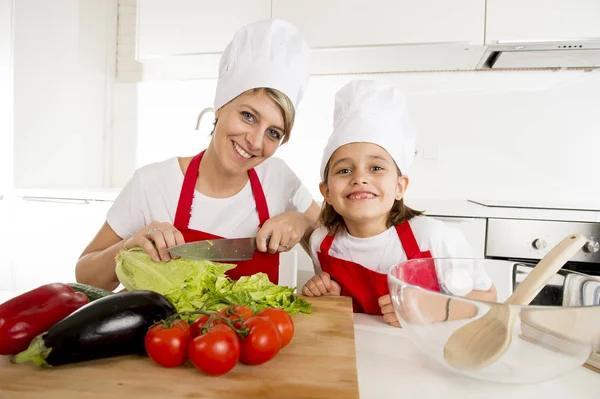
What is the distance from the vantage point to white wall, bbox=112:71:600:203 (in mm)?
2445

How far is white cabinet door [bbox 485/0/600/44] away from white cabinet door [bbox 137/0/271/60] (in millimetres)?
1115

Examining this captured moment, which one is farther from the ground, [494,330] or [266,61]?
[266,61]

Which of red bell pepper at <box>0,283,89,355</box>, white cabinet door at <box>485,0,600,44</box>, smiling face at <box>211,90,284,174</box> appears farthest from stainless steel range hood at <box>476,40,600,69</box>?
red bell pepper at <box>0,283,89,355</box>

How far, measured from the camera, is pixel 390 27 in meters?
2.17

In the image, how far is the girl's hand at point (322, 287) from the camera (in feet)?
3.51

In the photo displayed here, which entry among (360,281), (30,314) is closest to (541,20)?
(360,281)

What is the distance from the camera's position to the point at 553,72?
246cm

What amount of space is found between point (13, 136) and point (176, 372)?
226 cm

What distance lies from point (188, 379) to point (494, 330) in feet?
1.36

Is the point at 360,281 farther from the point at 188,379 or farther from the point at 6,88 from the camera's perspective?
the point at 6,88

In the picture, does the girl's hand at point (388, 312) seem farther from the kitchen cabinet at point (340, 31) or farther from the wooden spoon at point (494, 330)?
the kitchen cabinet at point (340, 31)

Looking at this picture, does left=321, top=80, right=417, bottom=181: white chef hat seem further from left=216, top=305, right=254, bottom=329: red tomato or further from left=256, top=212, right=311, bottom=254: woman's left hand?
left=216, top=305, right=254, bottom=329: red tomato

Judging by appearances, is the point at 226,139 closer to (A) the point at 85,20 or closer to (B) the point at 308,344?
(B) the point at 308,344

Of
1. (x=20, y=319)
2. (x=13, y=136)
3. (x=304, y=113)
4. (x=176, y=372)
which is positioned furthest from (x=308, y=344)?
(x=13, y=136)
